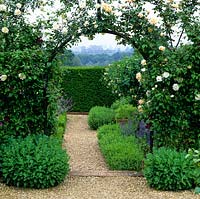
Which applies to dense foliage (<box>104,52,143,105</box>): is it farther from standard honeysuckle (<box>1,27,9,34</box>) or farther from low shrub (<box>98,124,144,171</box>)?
standard honeysuckle (<box>1,27,9,34</box>)

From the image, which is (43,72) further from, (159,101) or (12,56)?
(159,101)

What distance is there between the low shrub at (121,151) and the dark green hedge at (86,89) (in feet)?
18.1

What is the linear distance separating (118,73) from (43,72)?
3916mm

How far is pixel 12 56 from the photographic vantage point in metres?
5.81

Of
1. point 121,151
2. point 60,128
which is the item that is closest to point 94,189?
point 121,151

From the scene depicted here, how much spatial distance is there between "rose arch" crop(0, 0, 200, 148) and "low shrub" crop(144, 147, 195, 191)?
0.70 metres

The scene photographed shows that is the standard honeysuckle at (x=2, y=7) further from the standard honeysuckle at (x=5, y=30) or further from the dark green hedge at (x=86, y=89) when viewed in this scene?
the dark green hedge at (x=86, y=89)

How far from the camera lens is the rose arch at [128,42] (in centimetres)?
592

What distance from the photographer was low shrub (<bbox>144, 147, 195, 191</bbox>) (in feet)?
17.4

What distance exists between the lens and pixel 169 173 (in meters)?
5.33

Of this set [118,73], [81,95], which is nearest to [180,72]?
[118,73]

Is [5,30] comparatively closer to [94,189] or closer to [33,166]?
[33,166]

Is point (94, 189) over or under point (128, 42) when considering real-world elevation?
under

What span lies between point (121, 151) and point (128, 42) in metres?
1.56
